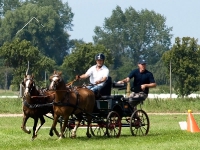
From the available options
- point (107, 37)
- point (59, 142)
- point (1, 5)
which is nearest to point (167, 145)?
point (59, 142)

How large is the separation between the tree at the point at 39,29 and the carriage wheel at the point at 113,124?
75.3 metres

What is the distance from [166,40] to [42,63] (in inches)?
2835

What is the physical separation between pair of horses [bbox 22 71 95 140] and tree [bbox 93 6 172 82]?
94893 millimetres

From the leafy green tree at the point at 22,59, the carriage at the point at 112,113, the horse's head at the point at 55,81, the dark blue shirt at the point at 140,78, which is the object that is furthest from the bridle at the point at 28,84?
the leafy green tree at the point at 22,59

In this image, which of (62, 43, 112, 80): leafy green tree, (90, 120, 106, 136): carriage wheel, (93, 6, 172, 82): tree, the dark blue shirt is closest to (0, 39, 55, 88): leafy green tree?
(62, 43, 112, 80): leafy green tree

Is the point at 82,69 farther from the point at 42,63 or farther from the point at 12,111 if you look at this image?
the point at 12,111

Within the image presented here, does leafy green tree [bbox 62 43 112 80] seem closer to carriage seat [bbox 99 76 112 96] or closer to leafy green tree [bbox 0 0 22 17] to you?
carriage seat [bbox 99 76 112 96]

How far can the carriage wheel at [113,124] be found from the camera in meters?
18.9

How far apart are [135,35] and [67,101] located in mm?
99854

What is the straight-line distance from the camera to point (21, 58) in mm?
49156

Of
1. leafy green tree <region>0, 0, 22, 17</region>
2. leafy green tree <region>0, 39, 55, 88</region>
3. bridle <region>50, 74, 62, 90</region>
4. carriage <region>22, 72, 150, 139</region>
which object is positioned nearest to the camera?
bridle <region>50, 74, 62, 90</region>

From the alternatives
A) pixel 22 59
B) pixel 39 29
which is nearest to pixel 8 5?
pixel 39 29

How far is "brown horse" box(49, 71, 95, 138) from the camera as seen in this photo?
59.3 ft

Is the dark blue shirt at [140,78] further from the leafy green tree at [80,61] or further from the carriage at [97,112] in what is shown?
the leafy green tree at [80,61]
